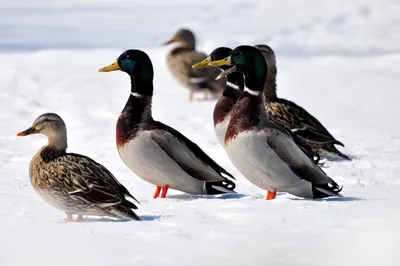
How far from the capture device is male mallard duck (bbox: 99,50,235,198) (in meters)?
7.83

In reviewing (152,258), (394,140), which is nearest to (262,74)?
(152,258)

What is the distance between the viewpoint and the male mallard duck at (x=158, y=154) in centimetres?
783

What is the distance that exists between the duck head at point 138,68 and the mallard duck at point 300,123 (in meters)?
1.97

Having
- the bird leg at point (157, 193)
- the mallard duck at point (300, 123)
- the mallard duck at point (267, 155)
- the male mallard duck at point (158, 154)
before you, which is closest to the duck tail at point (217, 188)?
the male mallard duck at point (158, 154)

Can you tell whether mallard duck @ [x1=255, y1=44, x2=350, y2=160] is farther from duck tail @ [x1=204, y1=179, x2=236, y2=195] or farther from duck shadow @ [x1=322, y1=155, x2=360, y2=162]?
duck tail @ [x1=204, y1=179, x2=236, y2=195]

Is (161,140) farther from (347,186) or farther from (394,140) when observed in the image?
(394,140)

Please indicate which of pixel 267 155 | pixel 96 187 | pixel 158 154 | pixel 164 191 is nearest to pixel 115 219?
pixel 96 187

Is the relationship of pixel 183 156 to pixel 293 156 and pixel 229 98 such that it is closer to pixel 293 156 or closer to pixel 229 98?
pixel 293 156

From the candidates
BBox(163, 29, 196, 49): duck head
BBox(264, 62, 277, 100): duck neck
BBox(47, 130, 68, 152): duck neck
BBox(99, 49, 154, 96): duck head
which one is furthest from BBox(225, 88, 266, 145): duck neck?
BBox(163, 29, 196, 49): duck head

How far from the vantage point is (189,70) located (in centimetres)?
1451

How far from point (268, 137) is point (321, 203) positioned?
2.21 feet

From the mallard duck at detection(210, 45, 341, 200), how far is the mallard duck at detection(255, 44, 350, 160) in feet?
6.13

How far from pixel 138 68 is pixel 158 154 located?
0.80 m

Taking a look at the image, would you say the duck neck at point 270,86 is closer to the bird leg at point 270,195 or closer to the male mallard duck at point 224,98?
the male mallard duck at point 224,98
